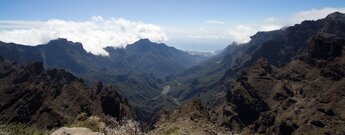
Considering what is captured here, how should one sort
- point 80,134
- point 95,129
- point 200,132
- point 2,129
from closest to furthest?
1. point 2,129
2. point 80,134
3. point 95,129
4. point 200,132

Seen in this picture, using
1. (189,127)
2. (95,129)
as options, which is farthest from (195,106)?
(95,129)

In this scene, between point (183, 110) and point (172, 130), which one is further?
point (183, 110)

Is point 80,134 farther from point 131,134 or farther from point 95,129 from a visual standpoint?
point 95,129

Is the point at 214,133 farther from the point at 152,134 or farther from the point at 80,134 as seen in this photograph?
the point at 80,134

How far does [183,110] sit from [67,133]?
94655 millimetres

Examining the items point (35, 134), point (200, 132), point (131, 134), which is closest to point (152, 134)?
point (200, 132)

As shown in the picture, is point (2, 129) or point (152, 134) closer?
point (2, 129)

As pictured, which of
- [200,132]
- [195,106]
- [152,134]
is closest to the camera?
[152,134]

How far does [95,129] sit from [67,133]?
40.1 feet

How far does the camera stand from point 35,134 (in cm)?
5891

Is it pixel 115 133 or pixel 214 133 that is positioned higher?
pixel 115 133

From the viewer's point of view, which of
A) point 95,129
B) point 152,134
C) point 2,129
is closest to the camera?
A: point 2,129

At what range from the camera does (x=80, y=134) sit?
5959 centimetres

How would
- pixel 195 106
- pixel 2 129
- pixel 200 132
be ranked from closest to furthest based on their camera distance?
pixel 2 129 → pixel 200 132 → pixel 195 106
